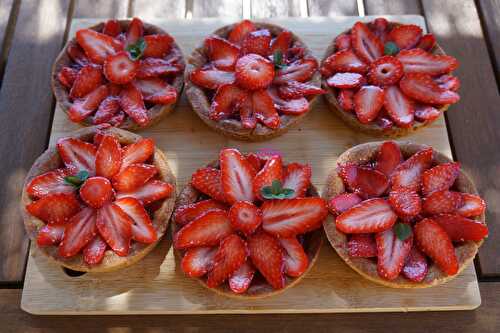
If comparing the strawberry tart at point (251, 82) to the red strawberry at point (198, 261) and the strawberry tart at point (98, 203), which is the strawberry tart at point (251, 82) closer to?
the strawberry tart at point (98, 203)

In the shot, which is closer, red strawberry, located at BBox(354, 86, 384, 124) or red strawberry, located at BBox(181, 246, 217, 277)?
red strawberry, located at BBox(181, 246, 217, 277)

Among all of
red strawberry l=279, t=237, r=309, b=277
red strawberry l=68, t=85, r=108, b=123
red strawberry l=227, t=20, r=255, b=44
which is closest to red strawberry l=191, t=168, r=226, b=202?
red strawberry l=279, t=237, r=309, b=277

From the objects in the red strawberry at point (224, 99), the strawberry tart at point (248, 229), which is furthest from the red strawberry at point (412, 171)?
the red strawberry at point (224, 99)

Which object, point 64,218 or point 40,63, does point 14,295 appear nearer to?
point 64,218

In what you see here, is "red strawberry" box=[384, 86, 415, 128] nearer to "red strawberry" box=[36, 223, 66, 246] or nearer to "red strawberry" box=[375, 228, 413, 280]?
"red strawberry" box=[375, 228, 413, 280]

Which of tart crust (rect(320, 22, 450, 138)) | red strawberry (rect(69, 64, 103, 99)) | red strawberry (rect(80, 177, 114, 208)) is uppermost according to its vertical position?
red strawberry (rect(69, 64, 103, 99))

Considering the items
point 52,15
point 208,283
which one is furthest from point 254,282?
point 52,15
